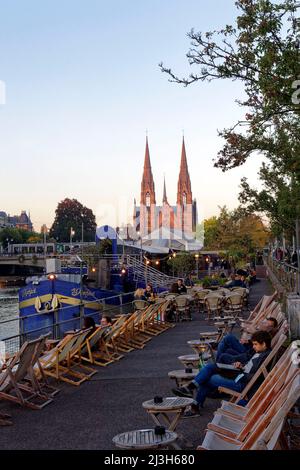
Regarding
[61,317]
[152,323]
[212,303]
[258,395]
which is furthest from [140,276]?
[258,395]

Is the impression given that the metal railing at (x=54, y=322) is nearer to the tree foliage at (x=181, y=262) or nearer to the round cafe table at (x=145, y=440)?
the round cafe table at (x=145, y=440)

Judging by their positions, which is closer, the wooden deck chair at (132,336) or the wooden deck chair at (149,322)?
the wooden deck chair at (132,336)

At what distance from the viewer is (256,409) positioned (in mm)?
5883

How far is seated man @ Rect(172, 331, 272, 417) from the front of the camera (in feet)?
25.7

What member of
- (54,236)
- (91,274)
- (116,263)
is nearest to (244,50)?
(91,274)

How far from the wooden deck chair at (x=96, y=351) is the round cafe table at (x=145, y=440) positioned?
21.2 ft

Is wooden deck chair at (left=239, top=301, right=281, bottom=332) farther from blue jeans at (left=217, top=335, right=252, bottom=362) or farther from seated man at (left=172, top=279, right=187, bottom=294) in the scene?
seated man at (left=172, top=279, right=187, bottom=294)

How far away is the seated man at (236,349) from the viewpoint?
9203 mm

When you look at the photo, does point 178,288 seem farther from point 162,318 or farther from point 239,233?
point 239,233

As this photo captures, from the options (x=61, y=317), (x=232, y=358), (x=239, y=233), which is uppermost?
(x=239, y=233)

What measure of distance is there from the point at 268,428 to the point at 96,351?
886 cm

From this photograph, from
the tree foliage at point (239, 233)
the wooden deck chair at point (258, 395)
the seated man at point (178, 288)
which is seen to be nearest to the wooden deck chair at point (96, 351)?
the wooden deck chair at point (258, 395)

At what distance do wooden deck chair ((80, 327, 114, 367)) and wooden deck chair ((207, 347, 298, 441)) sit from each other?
6.11 m
